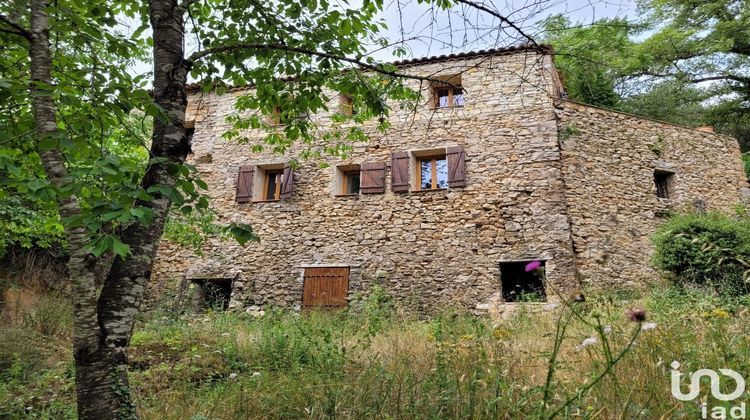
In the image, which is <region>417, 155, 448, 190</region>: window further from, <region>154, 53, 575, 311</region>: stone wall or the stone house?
<region>154, 53, 575, 311</region>: stone wall

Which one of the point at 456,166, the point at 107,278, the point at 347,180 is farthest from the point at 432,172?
the point at 107,278

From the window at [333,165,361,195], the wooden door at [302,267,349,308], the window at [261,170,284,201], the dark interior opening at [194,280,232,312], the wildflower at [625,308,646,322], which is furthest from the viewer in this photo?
the window at [261,170,284,201]

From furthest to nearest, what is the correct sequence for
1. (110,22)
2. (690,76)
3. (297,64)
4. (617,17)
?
(690,76) < (297,64) < (110,22) < (617,17)

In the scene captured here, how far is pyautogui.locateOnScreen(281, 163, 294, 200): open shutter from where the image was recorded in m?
10.8

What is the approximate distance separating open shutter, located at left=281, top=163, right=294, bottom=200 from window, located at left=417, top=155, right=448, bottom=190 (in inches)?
124

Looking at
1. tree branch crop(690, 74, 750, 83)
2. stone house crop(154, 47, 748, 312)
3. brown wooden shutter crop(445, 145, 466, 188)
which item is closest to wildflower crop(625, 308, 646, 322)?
stone house crop(154, 47, 748, 312)

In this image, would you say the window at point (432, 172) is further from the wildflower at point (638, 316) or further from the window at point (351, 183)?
the wildflower at point (638, 316)

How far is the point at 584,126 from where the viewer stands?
1016 cm

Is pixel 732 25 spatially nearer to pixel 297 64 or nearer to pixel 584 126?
pixel 584 126

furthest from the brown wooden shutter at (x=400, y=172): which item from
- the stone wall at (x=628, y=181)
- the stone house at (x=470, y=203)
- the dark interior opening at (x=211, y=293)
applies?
the dark interior opening at (x=211, y=293)

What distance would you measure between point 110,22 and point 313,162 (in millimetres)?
7939

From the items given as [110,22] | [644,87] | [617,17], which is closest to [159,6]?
[110,22]

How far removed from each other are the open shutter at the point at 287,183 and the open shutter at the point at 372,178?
5.80 feet

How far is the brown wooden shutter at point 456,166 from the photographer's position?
992 centimetres
